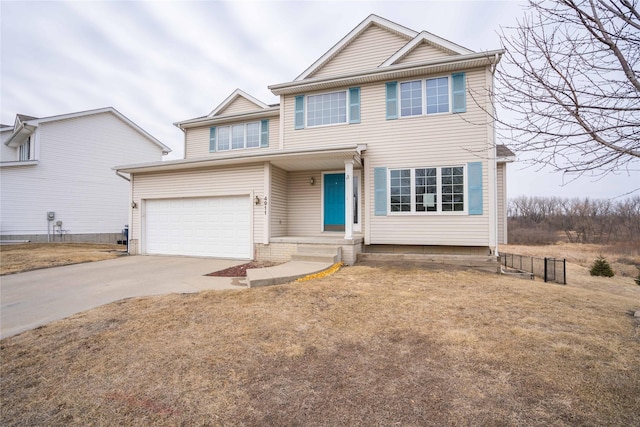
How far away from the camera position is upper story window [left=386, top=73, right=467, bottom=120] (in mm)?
8891

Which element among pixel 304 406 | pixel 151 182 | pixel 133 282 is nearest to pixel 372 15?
pixel 151 182

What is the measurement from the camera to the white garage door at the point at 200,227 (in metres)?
9.76

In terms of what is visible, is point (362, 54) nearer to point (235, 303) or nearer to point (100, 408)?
point (235, 303)

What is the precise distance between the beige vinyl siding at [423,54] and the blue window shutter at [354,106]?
5.74 feet

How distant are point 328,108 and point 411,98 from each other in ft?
9.23

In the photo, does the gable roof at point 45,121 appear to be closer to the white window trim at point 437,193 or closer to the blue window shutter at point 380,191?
the blue window shutter at point 380,191

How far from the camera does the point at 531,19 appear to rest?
2.64 m

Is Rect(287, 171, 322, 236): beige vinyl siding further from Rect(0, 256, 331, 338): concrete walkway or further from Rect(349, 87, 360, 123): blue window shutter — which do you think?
Rect(0, 256, 331, 338): concrete walkway

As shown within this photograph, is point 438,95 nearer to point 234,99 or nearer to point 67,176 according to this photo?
point 234,99

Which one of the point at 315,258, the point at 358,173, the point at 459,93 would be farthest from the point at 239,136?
the point at 459,93

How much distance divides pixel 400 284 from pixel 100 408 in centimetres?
495

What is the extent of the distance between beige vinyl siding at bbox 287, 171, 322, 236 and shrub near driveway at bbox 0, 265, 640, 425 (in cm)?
576

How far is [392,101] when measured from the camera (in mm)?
9469

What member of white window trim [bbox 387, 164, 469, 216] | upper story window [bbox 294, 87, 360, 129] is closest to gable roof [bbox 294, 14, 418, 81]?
upper story window [bbox 294, 87, 360, 129]
